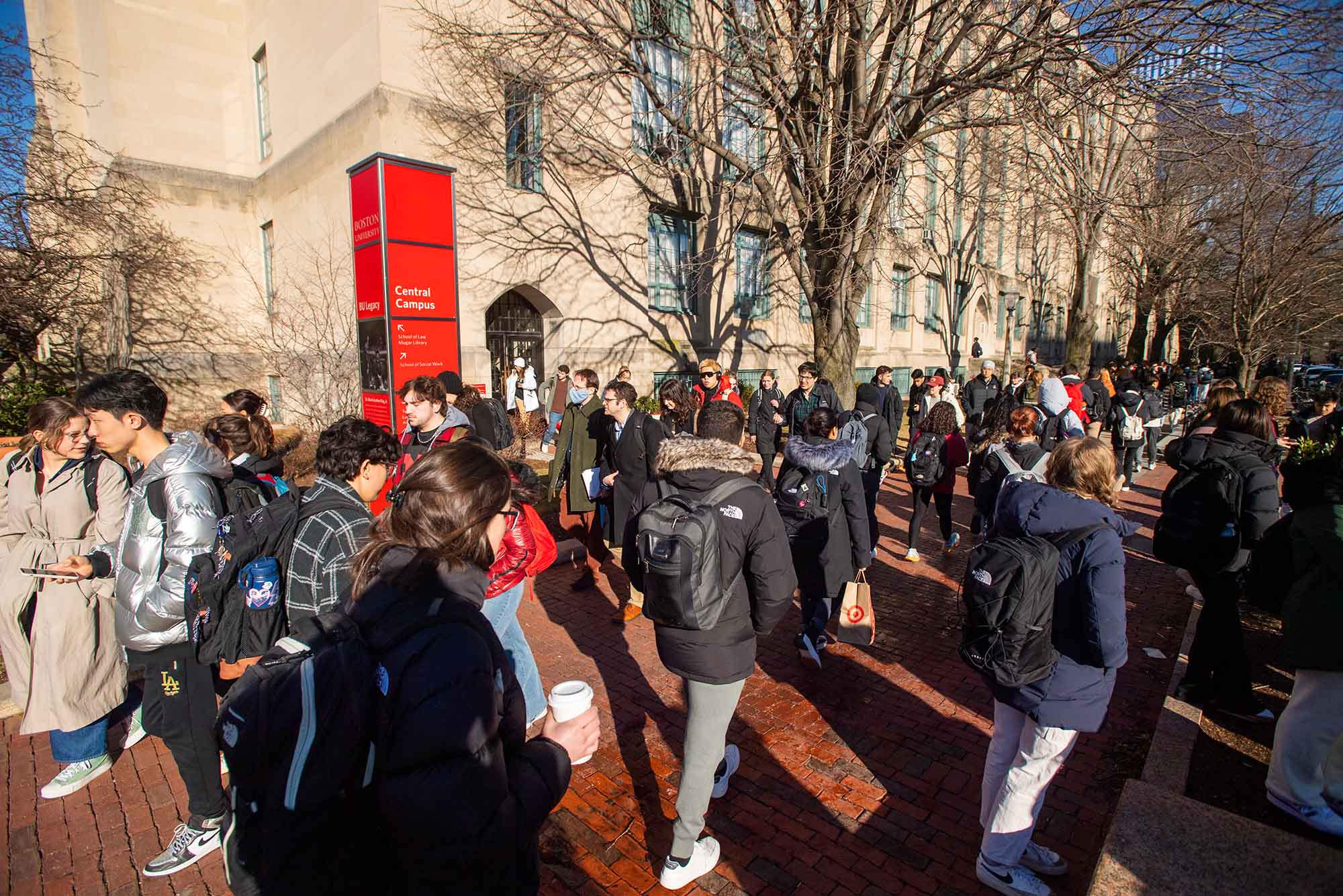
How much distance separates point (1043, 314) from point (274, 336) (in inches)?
1518

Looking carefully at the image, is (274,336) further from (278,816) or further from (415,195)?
(278,816)

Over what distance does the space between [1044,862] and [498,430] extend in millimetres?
5983

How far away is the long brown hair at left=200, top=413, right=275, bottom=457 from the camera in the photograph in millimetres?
3684

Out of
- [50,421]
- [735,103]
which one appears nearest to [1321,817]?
[50,421]

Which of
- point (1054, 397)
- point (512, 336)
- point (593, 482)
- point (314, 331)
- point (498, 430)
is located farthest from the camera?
point (512, 336)

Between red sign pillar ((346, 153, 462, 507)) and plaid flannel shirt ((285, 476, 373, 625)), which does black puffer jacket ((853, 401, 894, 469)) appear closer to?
red sign pillar ((346, 153, 462, 507))

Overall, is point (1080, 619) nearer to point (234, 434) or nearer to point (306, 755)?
point (306, 755)

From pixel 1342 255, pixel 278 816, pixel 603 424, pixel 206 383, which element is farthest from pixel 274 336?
pixel 1342 255

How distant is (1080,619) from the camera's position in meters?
2.62

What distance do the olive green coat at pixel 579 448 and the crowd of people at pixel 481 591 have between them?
156 cm

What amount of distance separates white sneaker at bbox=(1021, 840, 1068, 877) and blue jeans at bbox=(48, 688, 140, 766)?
503 cm

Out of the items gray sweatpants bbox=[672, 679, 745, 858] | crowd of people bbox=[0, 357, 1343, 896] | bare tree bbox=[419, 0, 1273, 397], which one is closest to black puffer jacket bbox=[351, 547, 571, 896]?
crowd of people bbox=[0, 357, 1343, 896]

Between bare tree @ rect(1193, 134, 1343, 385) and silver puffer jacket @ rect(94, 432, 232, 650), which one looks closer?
silver puffer jacket @ rect(94, 432, 232, 650)

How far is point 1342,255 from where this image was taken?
46.1 ft
